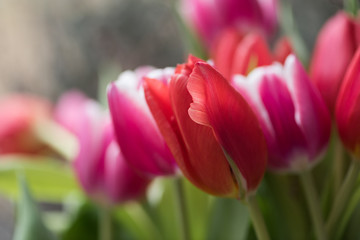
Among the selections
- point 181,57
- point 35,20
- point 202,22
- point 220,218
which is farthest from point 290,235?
point 35,20

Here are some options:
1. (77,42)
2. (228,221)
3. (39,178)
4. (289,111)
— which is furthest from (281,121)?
(77,42)

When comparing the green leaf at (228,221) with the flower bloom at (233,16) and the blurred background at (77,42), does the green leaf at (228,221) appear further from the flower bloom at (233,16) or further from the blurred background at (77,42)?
the blurred background at (77,42)

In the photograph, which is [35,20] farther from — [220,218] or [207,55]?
[220,218]

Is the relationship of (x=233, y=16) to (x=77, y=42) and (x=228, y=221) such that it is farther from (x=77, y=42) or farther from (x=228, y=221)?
(x=77, y=42)

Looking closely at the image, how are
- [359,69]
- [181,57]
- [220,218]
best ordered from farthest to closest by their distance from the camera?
[181,57] → [220,218] → [359,69]

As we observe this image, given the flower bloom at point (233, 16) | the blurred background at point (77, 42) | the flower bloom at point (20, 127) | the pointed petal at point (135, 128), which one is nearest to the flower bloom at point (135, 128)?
the pointed petal at point (135, 128)

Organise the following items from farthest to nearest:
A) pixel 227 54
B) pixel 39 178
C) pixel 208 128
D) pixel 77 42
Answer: pixel 77 42, pixel 39 178, pixel 227 54, pixel 208 128
